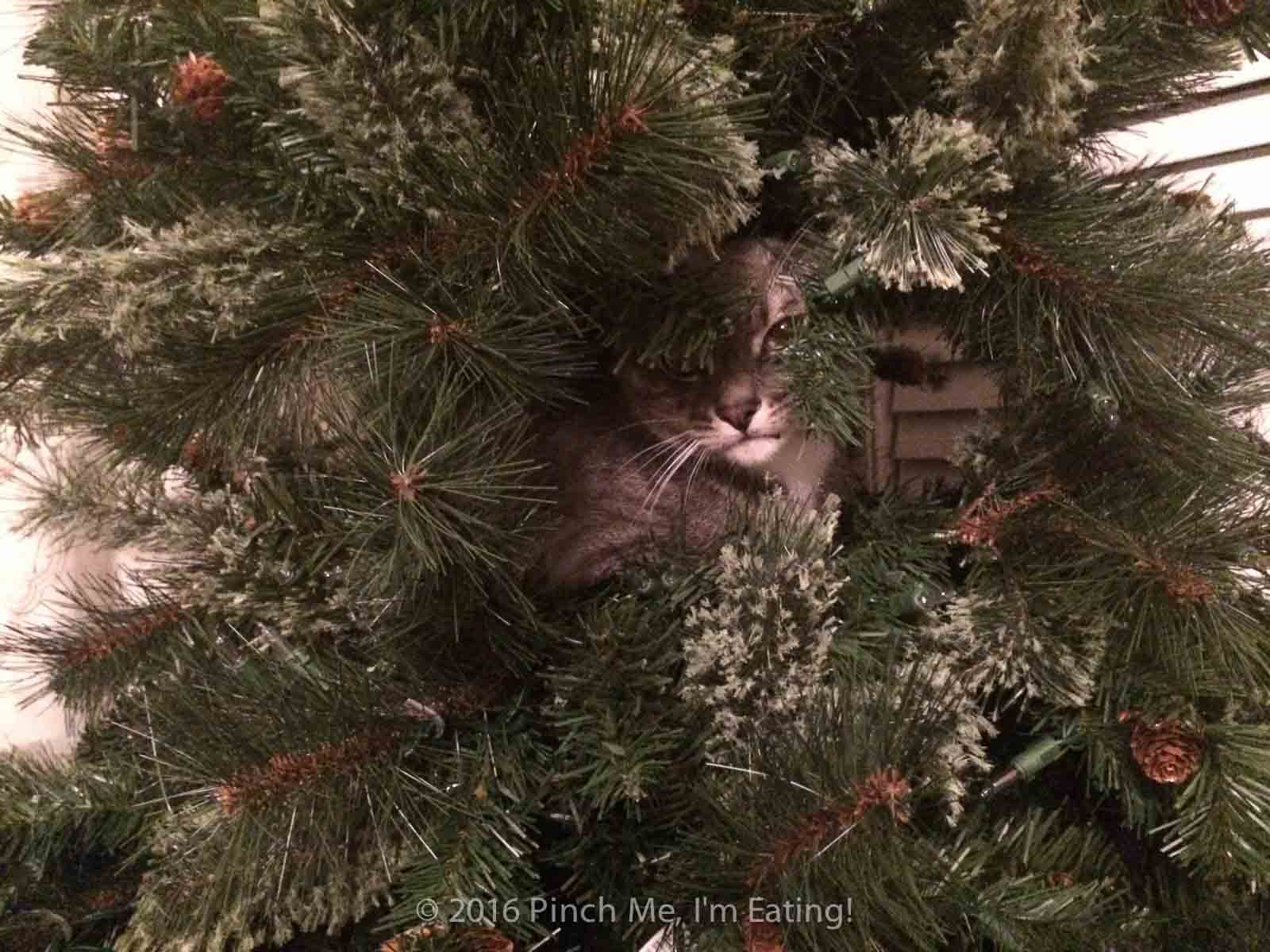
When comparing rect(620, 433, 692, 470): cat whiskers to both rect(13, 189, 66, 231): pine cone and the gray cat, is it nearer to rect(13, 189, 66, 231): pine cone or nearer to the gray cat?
the gray cat

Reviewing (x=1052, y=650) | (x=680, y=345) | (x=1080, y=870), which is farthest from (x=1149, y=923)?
(x=680, y=345)

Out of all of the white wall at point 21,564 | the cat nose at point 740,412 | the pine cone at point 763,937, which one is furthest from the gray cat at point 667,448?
the white wall at point 21,564

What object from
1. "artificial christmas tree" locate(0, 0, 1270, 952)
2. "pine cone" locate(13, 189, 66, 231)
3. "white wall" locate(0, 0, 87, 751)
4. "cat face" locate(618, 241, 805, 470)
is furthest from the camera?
"white wall" locate(0, 0, 87, 751)

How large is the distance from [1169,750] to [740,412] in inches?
13.4

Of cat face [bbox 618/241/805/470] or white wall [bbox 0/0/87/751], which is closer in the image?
cat face [bbox 618/241/805/470]

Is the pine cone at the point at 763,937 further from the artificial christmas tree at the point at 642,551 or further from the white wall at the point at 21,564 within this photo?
the white wall at the point at 21,564

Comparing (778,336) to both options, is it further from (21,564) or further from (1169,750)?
(21,564)

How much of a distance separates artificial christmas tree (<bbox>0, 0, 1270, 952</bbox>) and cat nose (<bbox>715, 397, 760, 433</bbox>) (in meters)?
0.08

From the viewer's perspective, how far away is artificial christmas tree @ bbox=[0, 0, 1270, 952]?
39 centimetres

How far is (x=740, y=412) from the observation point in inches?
26.4

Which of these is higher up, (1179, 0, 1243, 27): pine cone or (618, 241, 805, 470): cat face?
(1179, 0, 1243, 27): pine cone

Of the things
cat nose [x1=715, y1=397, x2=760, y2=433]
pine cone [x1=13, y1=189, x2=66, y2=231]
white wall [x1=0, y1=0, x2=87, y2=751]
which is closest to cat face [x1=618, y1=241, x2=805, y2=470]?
cat nose [x1=715, y1=397, x2=760, y2=433]

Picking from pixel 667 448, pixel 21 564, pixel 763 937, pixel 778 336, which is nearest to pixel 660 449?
pixel 667 448

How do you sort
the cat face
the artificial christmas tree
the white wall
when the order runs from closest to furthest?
1. the artificial christmas tree
2. the cat face
3. the white wall
